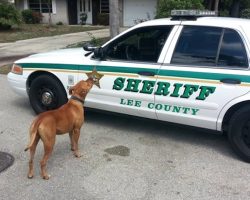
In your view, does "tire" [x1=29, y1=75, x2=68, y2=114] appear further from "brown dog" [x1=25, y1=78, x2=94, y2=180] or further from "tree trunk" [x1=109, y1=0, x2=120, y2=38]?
"tree trunk" [x1=109, y1=0, x2=120, y2=38]

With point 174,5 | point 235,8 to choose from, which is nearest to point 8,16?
point 174,5

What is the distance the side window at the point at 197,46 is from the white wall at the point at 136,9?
2191 centimetres

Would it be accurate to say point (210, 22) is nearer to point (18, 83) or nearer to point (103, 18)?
point (18, 83)

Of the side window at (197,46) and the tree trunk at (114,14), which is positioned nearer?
the side window at (197,46)

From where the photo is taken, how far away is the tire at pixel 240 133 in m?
4.44

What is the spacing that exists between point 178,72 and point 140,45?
2.56ft

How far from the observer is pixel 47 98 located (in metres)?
5.96

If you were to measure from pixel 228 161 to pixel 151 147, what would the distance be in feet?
3.24

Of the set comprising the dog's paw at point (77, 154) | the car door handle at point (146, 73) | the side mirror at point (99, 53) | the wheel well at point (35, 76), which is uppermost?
the side mirror at point (99, 53)

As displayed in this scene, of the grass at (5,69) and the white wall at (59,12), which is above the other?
the white wall at (59,12)

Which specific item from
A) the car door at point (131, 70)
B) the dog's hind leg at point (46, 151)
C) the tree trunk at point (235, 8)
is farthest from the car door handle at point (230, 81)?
the tree trunk at point (235, 8)

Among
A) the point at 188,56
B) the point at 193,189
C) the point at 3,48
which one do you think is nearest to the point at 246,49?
the point at 188,56

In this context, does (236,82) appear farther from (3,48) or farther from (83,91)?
(3,48)

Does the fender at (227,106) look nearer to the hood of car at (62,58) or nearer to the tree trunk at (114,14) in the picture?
the hood of car at (62,58)
